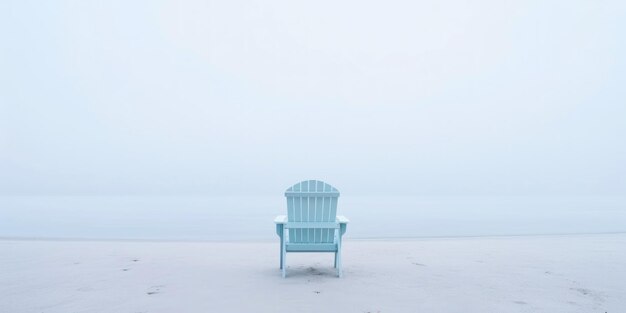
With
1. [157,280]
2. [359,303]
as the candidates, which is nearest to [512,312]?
[359,303]

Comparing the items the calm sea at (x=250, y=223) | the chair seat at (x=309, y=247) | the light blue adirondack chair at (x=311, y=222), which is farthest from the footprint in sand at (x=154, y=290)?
the calm sea at (x=250, y=223)

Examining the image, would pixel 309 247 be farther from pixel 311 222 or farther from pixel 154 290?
pixel 154 290

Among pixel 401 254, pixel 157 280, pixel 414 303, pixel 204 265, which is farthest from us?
pixel 401 254

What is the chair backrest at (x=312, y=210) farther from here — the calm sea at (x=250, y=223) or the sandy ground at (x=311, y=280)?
the calm sea at (x=250, y=223)

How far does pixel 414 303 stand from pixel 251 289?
1615 mm

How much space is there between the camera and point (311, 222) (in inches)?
215

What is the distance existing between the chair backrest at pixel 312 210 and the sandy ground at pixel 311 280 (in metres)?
0.46

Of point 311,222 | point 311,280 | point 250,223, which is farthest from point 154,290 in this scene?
point 250,223

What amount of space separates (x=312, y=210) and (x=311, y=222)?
0.50ft

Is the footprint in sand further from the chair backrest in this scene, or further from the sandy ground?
the chair backrest

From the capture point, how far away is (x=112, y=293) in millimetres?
4434

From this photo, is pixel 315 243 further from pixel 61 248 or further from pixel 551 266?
pixel 61 248

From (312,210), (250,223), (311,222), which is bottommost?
(250,223)

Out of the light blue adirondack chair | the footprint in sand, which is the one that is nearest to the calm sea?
the light blue adirondack chair
